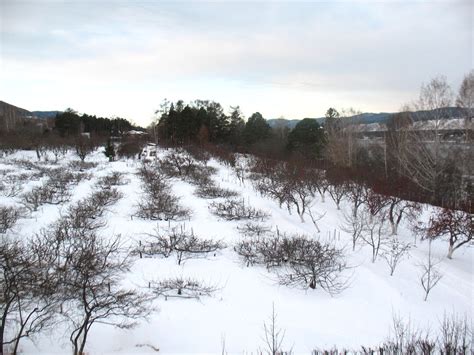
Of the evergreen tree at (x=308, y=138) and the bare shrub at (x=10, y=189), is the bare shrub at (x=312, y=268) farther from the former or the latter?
the evergreen tree at (x=308, y=138)

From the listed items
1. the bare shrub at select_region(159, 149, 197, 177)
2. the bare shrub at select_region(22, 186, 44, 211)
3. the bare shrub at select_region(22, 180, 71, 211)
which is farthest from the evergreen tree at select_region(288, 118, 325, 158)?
the bare shrub at select_region(22, 186, 44, 211)

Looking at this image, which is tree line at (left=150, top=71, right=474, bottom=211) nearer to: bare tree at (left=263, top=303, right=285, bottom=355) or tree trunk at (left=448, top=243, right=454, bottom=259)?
tree trunk at (left=448, top=243, right=454, bottom=259)

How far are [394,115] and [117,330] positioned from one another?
123ft

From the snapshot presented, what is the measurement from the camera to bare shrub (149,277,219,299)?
9.64 metres

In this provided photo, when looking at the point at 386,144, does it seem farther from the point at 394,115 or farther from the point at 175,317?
the point at 175,317

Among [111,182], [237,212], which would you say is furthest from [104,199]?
[237,212]

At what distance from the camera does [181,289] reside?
9812 mm

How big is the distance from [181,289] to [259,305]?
233cm

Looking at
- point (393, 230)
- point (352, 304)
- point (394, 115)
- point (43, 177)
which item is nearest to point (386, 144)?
point (394, 115)

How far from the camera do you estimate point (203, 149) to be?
39.4 meters

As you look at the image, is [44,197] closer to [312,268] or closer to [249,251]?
[249,251]

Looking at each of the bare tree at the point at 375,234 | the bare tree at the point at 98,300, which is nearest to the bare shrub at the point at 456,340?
the bare tree at the point at 375,234

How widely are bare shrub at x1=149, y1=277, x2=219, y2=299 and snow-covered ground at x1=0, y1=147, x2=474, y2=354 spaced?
249 mm

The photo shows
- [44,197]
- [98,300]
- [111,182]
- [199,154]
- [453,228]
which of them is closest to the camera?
[98,300]
